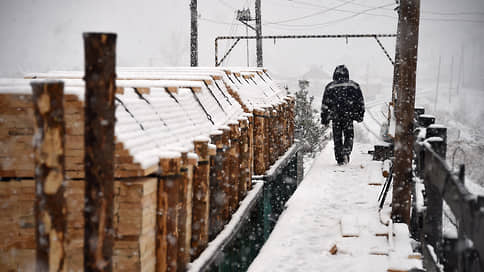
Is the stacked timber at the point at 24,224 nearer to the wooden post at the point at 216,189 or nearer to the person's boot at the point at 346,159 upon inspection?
the wooden post at the point at 216,189

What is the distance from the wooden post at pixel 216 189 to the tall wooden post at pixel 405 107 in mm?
2448

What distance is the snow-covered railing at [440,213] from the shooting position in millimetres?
2986

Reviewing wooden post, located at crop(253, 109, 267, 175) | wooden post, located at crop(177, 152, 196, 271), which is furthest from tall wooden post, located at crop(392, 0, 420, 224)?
wooden post, located at crop(253, 109, 267, 175)

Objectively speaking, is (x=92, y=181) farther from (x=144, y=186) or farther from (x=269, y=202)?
(x=269, y=202)

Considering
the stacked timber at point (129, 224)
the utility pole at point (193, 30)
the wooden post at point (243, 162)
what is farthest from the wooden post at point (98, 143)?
the utility pole at point (193, 30)

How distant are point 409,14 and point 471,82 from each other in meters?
107

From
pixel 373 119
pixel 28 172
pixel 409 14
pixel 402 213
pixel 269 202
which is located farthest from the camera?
pixel 373 119

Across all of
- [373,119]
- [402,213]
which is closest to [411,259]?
[402,213]

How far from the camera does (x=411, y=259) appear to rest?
5789mm

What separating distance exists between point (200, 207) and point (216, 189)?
842 mm

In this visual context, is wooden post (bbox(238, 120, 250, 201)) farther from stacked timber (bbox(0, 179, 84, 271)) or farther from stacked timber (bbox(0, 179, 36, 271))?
stacked timber (bbox(0, 179, 36, 271))

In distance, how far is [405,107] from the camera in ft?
22.1

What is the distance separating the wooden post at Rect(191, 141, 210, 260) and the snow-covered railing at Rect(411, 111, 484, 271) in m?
2.50

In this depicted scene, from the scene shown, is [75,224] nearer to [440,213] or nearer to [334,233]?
[440,213]
